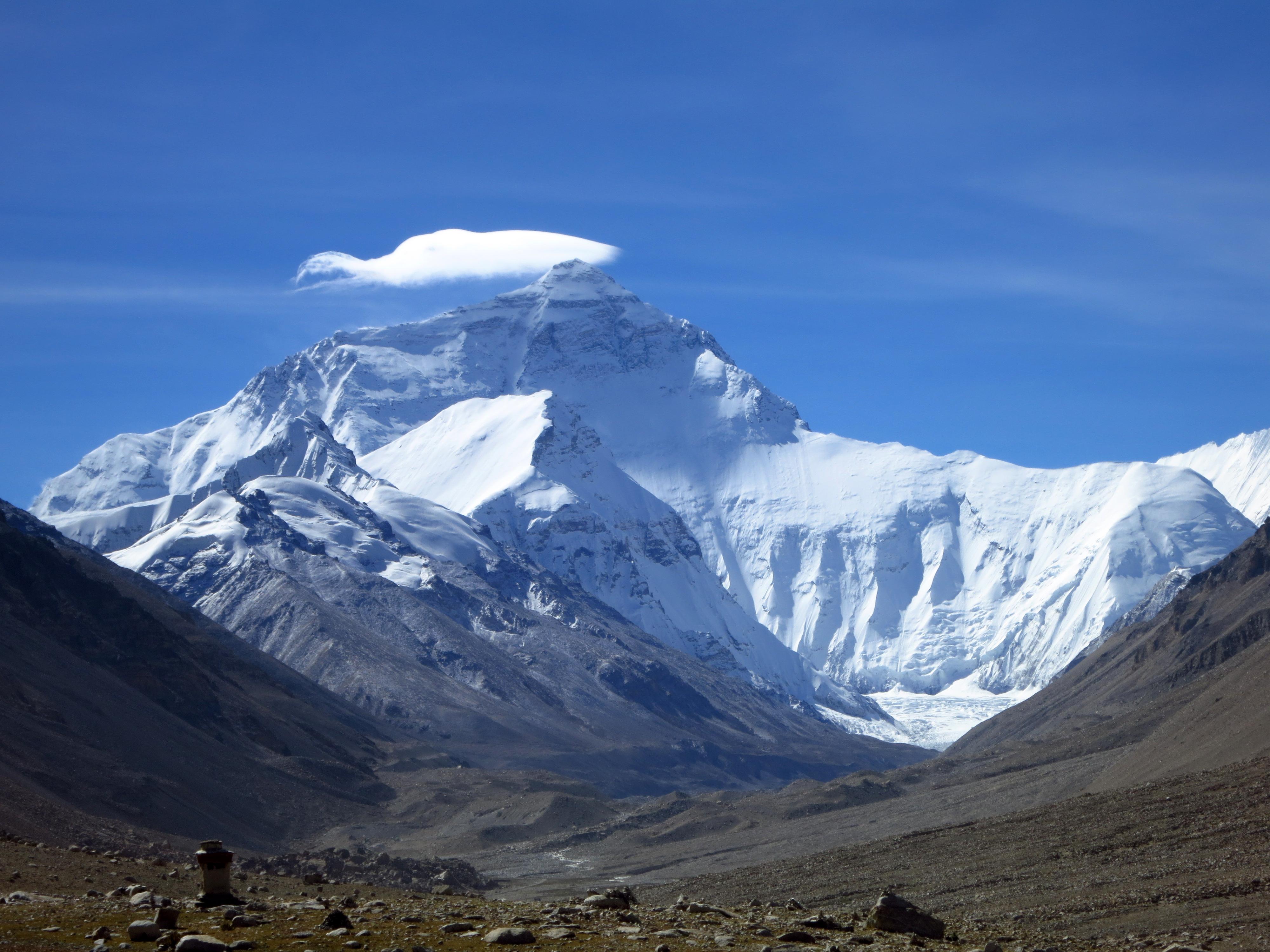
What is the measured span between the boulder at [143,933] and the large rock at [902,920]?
19.6 m

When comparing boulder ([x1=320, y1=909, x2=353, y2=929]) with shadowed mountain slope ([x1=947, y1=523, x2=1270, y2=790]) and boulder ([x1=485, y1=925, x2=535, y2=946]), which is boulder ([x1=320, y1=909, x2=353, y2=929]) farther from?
shadowed mountain slope ([x1=947, y1=523, x2=1270, y2=790])

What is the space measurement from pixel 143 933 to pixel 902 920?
20924mm

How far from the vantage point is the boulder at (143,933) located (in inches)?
1171

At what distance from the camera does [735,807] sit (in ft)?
517

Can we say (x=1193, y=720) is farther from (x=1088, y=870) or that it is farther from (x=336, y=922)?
(x=336, y=922)

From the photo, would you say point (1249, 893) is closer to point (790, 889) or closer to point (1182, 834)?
point (1182, 834)

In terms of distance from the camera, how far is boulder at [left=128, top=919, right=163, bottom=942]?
2975 cm

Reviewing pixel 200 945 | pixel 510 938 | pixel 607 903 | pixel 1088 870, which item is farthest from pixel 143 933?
pixel 1088 870

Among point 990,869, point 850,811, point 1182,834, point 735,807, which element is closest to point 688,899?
point 990,869

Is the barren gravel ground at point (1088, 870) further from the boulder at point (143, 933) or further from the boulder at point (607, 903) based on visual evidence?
the boulder at point (143, 933)

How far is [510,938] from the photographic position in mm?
31203

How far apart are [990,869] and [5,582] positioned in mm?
116858

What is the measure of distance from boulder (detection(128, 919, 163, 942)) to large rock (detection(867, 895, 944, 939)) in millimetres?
19645

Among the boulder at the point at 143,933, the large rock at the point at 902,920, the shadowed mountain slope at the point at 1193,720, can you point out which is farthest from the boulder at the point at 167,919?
the shadowed mountain slope at the point at 1193,720
